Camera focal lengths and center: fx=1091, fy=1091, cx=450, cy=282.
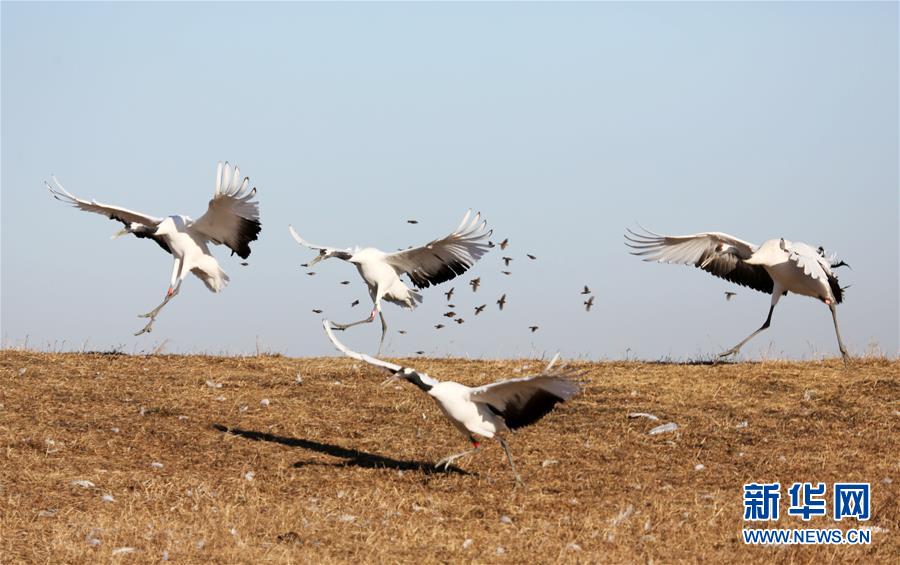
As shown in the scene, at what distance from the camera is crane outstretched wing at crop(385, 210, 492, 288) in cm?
1405

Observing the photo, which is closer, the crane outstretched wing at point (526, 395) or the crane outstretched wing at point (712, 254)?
the crane outstretched wing at point (526, 395)

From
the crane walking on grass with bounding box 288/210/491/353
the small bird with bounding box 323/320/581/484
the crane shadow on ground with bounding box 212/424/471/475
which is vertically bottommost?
the crane shadow on ground with bounding box 212/424/471/475

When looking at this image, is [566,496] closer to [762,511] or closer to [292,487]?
[762,511]

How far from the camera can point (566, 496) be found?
9.29m

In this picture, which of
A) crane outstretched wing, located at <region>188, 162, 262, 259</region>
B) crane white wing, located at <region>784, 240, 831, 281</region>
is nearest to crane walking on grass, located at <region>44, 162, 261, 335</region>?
crane outstretched wing, located at <region>188, 162, 262, 259</region>

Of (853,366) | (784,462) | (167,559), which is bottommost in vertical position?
(167,559)

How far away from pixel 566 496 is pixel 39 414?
19.5ft

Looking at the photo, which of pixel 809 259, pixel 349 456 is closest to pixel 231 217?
pixel 349 456

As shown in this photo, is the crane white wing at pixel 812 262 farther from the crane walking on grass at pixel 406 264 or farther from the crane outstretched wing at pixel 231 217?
the crane outstretched wing at pixel 231 217

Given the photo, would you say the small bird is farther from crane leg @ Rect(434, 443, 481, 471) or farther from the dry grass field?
the dry grass field

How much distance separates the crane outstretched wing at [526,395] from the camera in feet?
29.0

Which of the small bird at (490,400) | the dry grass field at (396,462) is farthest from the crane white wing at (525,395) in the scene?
the dry grass field at (396,462)

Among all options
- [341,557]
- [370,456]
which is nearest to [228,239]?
[370,456]

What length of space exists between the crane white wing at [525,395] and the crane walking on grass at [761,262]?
21.8 ft
